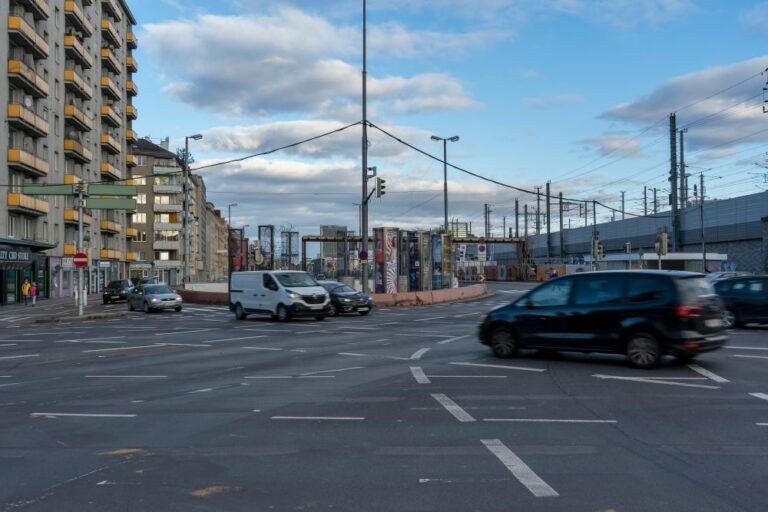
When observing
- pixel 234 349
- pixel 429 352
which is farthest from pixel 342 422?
pixel 234 349

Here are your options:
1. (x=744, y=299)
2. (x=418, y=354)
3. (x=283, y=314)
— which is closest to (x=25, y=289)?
(x=283, y=314)

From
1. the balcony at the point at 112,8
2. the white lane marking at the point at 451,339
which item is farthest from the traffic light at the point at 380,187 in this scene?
the balcony at the point at 112,8

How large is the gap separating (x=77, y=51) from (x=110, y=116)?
11.3m

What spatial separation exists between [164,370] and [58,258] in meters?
50.8

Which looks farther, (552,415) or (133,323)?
(133,323)

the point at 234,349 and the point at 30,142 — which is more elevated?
the point at 30,142

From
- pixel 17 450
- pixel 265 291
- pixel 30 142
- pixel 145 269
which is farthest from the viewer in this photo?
pixel 145 269

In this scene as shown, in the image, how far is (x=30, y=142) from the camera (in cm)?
5250

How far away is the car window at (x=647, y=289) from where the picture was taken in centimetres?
1138

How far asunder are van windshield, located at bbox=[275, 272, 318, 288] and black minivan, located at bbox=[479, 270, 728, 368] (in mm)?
14307

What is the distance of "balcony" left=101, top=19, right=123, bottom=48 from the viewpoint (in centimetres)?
7132

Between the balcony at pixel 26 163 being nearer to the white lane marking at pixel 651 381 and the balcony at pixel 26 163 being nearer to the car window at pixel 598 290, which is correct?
the car window at pixel 598 290

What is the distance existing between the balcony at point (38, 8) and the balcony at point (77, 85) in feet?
20.3

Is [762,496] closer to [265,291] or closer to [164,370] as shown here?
[164,370]
